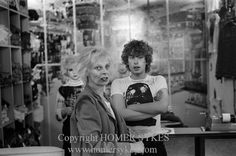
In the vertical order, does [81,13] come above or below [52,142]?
above

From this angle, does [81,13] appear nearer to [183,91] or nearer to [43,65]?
[43,65]

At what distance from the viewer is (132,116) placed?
6.79 feet

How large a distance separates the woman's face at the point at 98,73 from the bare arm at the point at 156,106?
1.63 feet

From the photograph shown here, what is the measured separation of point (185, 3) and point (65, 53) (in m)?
1.76

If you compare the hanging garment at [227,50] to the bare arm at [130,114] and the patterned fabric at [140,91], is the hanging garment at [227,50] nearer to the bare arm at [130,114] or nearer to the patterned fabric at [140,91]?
the patterned fabric at [140,91]

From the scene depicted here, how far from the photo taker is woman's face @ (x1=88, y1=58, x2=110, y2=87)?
5.35 ft

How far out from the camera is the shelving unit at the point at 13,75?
3.43 metres

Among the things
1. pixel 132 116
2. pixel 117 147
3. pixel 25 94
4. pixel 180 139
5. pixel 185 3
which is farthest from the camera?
pixel 185 3

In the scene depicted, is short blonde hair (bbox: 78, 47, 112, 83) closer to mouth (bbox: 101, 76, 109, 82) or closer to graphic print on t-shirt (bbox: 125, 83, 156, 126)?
mouth (bbox: 101, 76, 109, 82)

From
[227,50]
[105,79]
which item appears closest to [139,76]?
[105,79]

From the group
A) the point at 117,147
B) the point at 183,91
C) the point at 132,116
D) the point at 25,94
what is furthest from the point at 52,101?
the point at 117,147

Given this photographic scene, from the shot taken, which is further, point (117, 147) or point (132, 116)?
point (132, 116)

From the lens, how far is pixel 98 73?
5.35 ft

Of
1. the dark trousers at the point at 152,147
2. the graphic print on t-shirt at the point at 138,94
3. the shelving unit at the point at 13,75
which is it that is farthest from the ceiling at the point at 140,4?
the dark trousers at the point at 152,147
